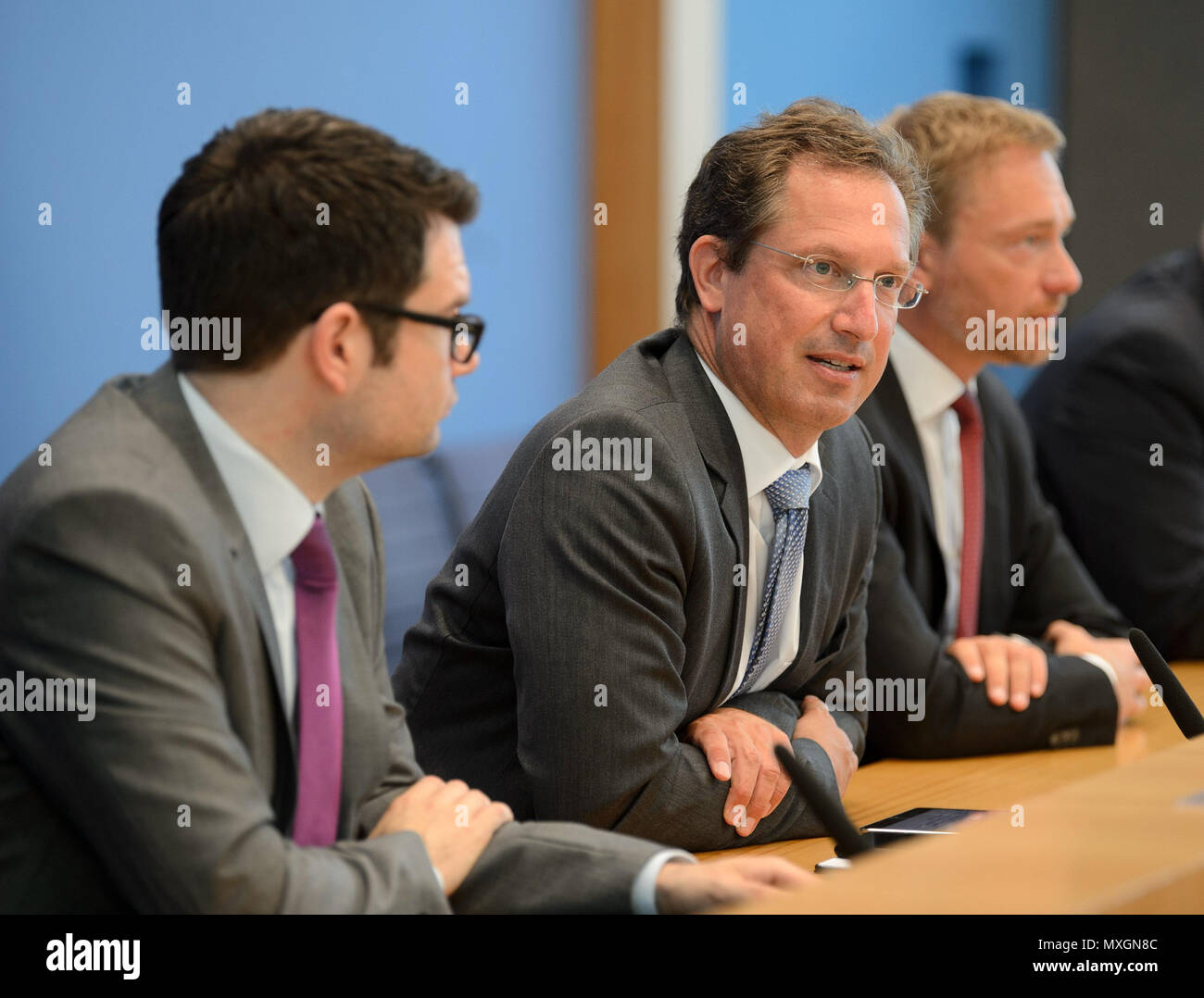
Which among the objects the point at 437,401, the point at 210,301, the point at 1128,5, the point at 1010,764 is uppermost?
the point at 1128,5

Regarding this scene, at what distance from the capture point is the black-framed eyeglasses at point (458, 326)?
1396mm

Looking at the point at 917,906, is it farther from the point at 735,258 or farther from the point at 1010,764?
the point at 1010,764

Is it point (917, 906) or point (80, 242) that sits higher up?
point (80, 242)

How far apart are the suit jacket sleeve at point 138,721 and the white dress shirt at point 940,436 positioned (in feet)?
5.13

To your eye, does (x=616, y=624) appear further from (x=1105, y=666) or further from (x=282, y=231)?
(x=1105, y=666)

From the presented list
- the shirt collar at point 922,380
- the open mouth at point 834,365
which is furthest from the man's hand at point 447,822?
the shirt collar at point 922,380

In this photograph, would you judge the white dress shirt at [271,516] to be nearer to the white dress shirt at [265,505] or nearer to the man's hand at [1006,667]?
the white dress shirt at [265,505]

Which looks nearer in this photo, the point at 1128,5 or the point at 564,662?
the point at 564,662

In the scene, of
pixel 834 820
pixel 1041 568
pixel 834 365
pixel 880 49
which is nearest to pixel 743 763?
pixel 834 820

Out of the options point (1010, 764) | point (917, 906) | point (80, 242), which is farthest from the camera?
point (80, 242)
